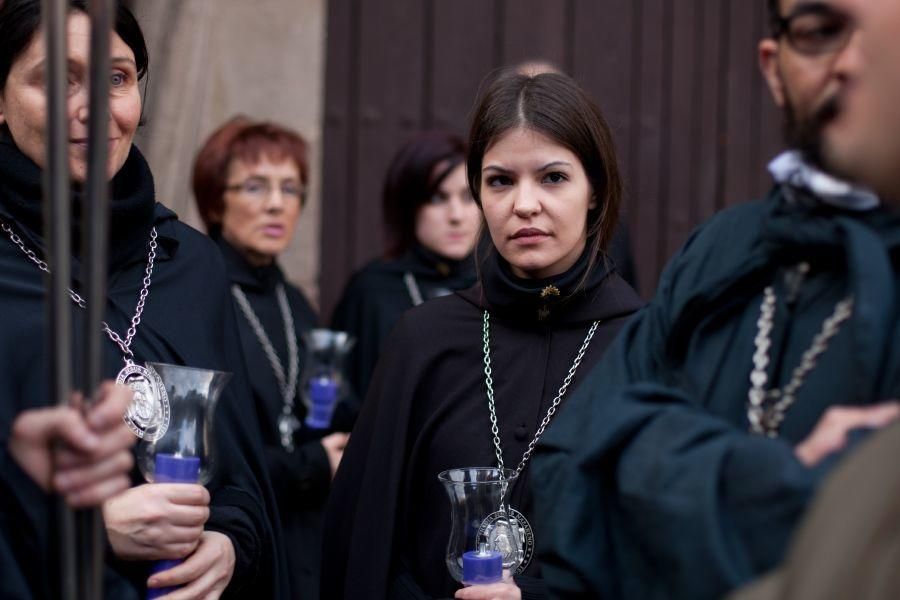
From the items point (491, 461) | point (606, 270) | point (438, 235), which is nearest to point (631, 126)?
point (438, 235)

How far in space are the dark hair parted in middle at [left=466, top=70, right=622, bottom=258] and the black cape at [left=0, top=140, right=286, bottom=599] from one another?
73 cm

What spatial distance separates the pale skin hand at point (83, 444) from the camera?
6.63 ft

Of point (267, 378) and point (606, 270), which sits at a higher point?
point (606, 270)

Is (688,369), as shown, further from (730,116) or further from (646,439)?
(730,116)

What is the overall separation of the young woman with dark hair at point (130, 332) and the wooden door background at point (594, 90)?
257 cm

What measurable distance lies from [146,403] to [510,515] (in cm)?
80

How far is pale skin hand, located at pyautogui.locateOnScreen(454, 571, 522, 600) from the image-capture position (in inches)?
111

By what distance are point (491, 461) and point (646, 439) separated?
1.16m

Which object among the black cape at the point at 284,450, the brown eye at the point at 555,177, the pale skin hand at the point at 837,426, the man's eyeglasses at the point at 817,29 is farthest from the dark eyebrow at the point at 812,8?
the black cape at the point at 284,450

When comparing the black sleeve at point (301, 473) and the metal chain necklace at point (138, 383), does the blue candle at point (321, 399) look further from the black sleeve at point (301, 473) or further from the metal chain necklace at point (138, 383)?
the metal chain necklace at point (138, 383)

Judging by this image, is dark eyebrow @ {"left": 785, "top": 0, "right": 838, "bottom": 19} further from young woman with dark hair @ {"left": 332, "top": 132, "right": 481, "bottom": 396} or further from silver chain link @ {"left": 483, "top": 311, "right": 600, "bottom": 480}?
young woman with dark hair @ {"left": 332, "top": 132, "right": 481, "bottom": 396}

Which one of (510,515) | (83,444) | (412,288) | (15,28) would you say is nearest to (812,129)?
(83,444)

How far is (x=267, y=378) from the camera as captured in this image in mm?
4789

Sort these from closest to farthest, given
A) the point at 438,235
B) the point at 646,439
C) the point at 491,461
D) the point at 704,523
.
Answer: the point at 704,523 → the point at 646,439 → the point at 491,461 → the point at 438,235
